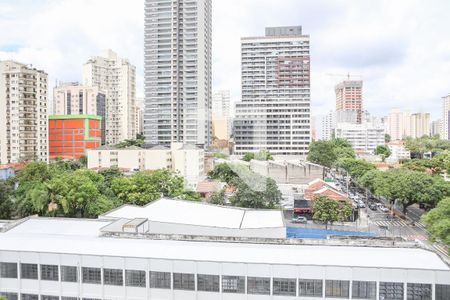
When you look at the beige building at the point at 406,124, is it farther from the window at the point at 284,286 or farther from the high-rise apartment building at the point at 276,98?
the window at the point at 284,286

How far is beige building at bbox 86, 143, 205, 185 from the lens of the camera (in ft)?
164

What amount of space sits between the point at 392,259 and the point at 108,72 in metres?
86.5

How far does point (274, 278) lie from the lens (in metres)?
12.2

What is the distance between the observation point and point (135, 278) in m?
12.9

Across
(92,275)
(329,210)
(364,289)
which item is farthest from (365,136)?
(92,275)

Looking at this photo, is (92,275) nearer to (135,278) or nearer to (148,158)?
(135,278)

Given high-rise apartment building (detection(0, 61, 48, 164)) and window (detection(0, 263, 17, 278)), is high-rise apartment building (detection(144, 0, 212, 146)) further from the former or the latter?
window (detection(0, 263, 17, 278))

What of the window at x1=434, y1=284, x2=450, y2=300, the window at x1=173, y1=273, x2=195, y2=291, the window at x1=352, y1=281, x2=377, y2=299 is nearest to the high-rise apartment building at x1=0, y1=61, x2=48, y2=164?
the window at x1=173, y1=273, x2=195, y2=291

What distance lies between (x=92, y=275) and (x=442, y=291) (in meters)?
11.1

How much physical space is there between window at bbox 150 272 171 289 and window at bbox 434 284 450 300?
8257mm

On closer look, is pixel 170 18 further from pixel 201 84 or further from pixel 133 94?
pixel 133 94

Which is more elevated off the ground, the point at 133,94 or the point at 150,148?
the point at 133,94

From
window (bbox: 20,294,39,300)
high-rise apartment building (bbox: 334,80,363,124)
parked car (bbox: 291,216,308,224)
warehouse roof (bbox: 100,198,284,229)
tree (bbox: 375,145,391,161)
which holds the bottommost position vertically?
parked car (bbox: 291,216,308,224)

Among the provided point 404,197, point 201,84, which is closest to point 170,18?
point 201,84
